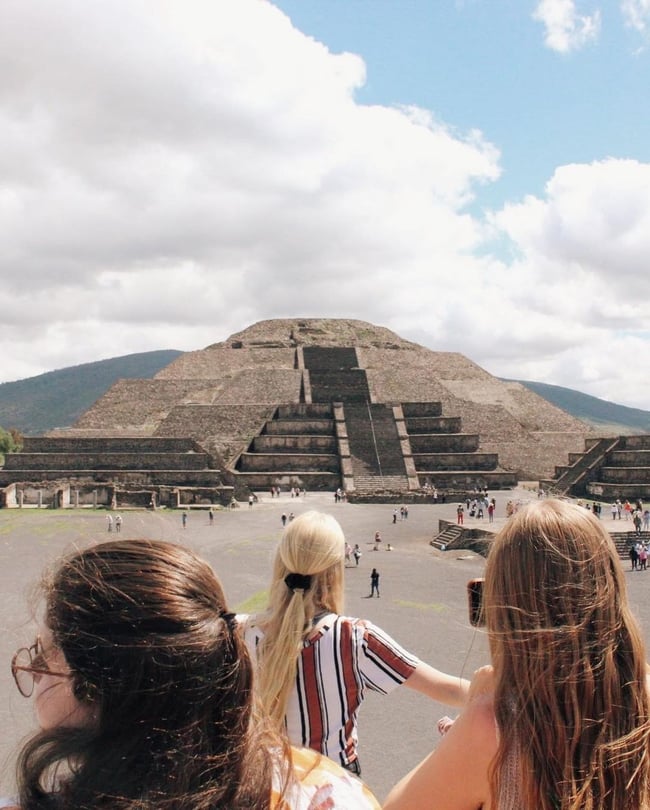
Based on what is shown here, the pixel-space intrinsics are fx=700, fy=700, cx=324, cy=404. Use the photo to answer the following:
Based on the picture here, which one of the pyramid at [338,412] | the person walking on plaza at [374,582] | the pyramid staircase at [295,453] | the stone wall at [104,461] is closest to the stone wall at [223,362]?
the pyramid at [338,412]

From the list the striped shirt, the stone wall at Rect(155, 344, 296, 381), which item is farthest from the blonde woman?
the stone wall at Rect(155, 344, 296, 381)

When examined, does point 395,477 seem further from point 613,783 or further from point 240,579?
point 613,783

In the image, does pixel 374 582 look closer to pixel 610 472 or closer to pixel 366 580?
pixel 366 580

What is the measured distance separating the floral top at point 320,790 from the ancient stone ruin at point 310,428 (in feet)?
94.2

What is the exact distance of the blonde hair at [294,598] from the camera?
7.91 feet

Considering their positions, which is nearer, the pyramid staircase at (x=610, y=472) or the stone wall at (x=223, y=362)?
the pyramid staircase at (x=610, y=472)

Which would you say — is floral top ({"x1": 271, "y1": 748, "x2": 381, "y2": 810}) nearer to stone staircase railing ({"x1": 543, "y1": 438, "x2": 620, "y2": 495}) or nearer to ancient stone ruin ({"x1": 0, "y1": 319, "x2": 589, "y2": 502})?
ancient stone ruin ({"x1": 0, "y1": 319, "x2": 589, "y2": 502})

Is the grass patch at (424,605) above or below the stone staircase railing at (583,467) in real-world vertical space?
below

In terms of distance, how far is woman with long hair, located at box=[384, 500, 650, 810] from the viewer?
1.60 m

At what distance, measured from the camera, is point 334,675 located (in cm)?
247

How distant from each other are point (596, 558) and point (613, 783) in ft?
1.67

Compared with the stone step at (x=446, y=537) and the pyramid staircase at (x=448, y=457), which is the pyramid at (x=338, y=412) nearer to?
the pyramid staircase at (x=448, y=457)

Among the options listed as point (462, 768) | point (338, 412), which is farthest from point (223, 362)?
point (462, 768)

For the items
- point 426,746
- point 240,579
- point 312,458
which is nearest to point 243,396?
point 312,458
